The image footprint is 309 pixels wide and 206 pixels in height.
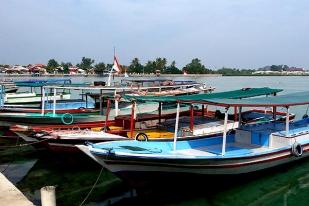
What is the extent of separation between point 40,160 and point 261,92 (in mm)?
8427

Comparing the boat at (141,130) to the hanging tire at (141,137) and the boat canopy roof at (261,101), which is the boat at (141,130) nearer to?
the hanging tire at (141,137)

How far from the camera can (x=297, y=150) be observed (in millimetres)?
11453

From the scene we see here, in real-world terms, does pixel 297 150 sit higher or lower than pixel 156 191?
higher

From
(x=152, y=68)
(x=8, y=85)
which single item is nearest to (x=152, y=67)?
(x=152, y=68)

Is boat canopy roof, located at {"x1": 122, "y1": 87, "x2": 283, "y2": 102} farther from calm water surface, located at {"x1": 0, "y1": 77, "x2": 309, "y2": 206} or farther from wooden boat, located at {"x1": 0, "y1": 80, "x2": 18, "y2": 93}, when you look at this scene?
wooden boat, located at {"x1": 0, "y1": 80, "x2": 18, "y2": 93}

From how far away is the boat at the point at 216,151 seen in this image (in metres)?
9.02

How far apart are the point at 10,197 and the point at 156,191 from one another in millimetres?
3860

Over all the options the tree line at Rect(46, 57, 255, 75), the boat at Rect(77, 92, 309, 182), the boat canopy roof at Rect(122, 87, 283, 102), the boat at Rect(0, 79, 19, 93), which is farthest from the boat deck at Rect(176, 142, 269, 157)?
the tree line at Rect(46, 57, 255, 75)

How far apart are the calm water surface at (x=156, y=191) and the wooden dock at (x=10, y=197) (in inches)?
72.6

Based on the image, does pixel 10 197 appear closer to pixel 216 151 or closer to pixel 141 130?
pixel 216 151

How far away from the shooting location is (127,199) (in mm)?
9805

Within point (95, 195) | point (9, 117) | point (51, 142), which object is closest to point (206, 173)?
point (95, 195)

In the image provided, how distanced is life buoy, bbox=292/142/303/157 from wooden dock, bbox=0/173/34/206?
7.85 m

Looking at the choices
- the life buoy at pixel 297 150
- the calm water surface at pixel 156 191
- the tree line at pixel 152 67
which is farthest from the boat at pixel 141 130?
the tree line at pixel 152 67
